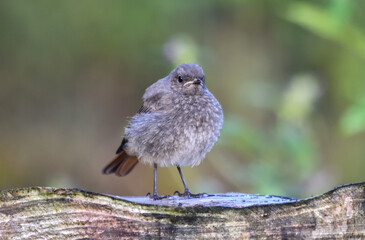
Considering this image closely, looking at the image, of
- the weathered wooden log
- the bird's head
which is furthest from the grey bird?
the weathered wooden log

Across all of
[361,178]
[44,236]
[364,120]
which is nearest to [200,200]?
[44,236]

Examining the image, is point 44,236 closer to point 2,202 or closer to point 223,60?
point 2,202

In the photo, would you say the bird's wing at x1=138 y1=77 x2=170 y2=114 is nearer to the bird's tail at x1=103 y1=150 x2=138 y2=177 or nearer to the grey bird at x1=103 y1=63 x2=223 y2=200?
the grey bird at x1=103 y1=63 x2=223 y2=200

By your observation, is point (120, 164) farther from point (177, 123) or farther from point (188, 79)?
point (188, 79)

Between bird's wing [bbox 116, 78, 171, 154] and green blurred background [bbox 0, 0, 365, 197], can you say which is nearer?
bird's wing [bbox 116, 78, 171, 154]

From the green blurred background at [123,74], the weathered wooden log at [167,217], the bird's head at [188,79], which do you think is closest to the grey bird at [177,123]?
the bird's head at [188,79]

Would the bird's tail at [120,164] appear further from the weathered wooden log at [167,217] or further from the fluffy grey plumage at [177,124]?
the weathered wooden log at [167,217]
